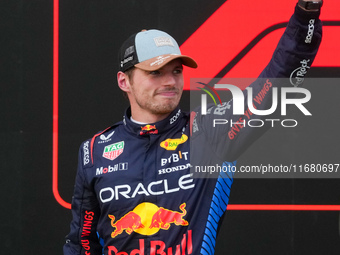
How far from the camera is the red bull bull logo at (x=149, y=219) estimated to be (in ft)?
6.06

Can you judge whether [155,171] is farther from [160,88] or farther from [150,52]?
[150,52]

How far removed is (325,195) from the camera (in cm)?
289

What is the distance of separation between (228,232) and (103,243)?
1.06 metres

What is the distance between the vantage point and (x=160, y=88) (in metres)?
1.93

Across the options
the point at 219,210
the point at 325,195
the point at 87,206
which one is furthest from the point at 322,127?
the point at 87,206

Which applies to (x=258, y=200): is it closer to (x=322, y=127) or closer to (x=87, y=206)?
(x=322, y=127)

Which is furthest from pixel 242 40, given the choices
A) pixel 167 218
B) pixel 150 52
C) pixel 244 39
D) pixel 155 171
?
pixel 167 218

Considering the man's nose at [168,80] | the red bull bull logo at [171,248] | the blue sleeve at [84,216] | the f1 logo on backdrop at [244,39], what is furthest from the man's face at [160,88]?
the f1 logo on backdrop at [244,39]

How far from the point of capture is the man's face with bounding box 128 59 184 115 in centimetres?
192

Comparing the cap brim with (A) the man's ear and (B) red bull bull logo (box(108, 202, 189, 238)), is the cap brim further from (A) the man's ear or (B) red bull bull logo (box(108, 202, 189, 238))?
(B) red bull bull logo (box(108, 202, 189, 238))

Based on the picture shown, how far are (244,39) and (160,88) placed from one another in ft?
3.76

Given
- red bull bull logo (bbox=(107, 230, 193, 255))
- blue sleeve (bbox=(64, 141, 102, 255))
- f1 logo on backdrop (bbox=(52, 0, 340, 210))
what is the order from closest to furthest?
red bull bull logo (bbox=(107, 230, 193, 255)) → blue sleeve (bbox=(64, 141, 102, 255)) → f1 logo on backdrop (bbox=(52, 0, 340, 210))

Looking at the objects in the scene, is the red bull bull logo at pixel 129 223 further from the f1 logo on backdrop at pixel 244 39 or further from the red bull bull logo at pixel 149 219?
the f1 logo on backdrop at pixel 244 39

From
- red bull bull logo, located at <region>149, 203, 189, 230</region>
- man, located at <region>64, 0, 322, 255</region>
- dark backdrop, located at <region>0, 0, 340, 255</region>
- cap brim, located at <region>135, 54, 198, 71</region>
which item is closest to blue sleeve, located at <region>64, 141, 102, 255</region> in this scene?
man, located at <region>64, 0, 322, 255</region>
